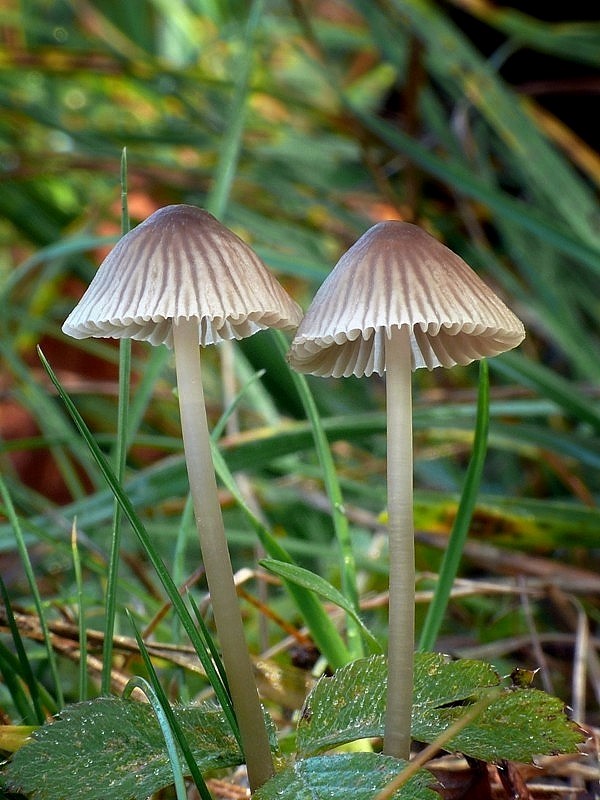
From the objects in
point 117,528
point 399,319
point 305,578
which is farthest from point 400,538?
point 117,528

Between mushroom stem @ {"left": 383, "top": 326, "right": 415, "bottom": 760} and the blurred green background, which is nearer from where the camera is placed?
mushroom stem @ {"left": 383, "top": 326, "right": 415, "bottom": 760}

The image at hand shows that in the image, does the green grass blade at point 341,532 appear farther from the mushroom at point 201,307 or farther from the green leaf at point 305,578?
the mushroom at point 201,307

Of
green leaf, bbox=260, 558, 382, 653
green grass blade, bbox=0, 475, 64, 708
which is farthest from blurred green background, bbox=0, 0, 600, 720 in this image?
green leaf, bbox=260, 558, 382, 653

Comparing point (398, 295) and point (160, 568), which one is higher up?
point (398, 295)

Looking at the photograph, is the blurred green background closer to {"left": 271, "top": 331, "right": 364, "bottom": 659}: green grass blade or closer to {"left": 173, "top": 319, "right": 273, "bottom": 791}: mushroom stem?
{"left": 271, "top": 331, "right": 364, "bottom": 659}: green grass blade

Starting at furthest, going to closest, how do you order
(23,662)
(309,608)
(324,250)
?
(324,250), (309,608), (23,662)

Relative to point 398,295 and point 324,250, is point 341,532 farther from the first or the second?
point 324,250
